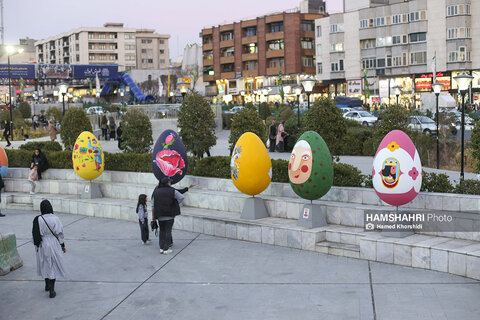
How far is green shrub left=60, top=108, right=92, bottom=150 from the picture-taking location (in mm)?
22875

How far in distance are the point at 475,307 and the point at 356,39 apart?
215 feet

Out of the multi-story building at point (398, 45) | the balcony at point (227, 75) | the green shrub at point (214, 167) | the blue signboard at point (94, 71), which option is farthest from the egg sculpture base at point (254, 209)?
the blue signboard at point (94, 71)

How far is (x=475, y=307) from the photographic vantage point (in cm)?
844

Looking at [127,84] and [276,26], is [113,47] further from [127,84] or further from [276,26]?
[276,26]

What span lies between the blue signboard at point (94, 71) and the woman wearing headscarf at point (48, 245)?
8135 centimetres

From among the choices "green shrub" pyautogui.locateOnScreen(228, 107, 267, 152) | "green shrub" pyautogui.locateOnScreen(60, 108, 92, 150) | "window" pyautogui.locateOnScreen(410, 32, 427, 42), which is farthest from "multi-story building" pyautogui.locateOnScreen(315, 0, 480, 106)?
"green shrub" pyautogui.locateOnScreen(228, 107, 267, 152)

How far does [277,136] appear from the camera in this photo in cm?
2603

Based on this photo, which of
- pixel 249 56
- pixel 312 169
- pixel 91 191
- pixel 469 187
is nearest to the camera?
pixel 469 187

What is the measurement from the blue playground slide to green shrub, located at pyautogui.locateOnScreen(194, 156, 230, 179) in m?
64.3

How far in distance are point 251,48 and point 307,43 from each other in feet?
29.6

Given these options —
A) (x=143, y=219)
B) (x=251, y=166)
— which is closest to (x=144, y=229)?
(x=143, y=219)

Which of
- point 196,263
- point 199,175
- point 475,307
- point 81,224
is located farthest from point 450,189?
point 81,224

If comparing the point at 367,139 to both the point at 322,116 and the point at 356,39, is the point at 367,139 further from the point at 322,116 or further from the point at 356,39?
the point at 356,39

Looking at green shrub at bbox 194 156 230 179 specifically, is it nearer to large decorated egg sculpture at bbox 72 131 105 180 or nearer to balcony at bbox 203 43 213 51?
large decorated egg sculpture at bbox 72 131 105 180
